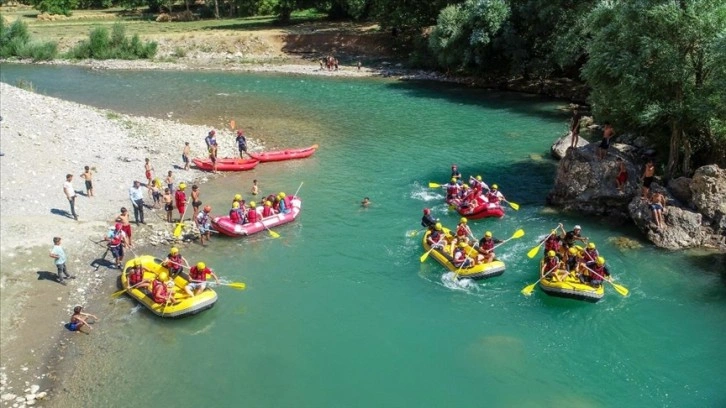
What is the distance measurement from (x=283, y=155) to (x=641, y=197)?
16647 mm

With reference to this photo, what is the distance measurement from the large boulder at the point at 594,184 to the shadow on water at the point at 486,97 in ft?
46.6

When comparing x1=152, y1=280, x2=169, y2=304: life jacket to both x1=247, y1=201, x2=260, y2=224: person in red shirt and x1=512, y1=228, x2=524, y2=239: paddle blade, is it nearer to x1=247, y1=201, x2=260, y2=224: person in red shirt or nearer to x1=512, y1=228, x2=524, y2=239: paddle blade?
x1=247, y1=201, x2=260, y2=224: person in red shirt

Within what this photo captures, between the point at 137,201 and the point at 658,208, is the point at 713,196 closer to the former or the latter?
the point at 658,208

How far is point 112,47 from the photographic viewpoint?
61.5m

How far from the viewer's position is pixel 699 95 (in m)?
21.3

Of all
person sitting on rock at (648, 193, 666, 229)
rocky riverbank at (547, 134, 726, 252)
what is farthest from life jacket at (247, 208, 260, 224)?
person sitting on rock at (648, 193, 666, 229)

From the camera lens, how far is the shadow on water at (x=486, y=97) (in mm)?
40259

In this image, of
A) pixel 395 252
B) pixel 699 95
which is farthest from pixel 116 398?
pixel 699 95

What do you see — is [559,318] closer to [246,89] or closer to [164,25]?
[246,89]

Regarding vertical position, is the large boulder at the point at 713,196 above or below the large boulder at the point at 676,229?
above

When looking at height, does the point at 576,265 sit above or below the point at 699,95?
below

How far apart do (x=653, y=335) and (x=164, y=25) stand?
73145 mm

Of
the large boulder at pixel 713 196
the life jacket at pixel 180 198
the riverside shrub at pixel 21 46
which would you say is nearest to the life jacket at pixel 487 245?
the large boulder at pixel 713 196

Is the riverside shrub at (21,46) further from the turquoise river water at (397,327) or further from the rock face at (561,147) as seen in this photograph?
the rock face at (561,147)
